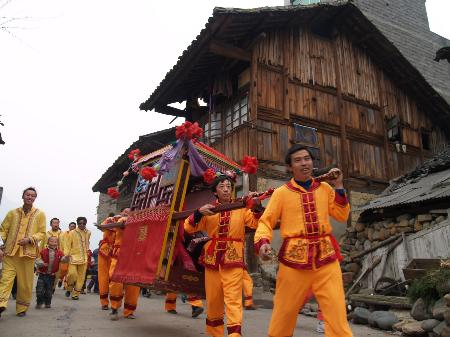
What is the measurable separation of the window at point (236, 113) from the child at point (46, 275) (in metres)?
6.11

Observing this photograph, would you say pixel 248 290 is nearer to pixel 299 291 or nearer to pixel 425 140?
pixel 299 291

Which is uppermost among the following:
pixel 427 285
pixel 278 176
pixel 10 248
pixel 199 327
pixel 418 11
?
pixel 418 11

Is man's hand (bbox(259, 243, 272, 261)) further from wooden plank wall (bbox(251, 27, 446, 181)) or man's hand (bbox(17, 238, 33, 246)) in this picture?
wooden plank wall (bbox(251, 27, 446, 181))

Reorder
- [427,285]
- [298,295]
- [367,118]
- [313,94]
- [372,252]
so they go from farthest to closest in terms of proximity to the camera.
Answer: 1. [367,118]
2. [313,94]
3. [372,252]
4. [427,285]
5. [298,295]

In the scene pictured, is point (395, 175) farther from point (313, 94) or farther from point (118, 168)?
point (118, 168)

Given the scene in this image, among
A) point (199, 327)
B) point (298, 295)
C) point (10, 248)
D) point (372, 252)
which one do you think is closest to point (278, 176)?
point (372, 252)

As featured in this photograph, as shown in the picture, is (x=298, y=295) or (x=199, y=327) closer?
(x=298, y=295)

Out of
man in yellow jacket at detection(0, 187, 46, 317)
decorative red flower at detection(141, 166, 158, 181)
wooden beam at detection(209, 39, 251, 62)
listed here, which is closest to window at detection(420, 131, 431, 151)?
wooden beam at detection(209, 39, 251, 62)

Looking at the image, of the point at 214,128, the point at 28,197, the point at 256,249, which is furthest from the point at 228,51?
the point at 256,249

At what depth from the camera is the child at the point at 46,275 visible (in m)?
7.72

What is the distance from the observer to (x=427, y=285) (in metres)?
5.50

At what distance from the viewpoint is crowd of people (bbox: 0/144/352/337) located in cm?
311

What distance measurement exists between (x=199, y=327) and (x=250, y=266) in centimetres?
487

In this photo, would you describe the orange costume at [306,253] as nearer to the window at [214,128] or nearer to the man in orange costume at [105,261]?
the man in orange costume at [105,261]
